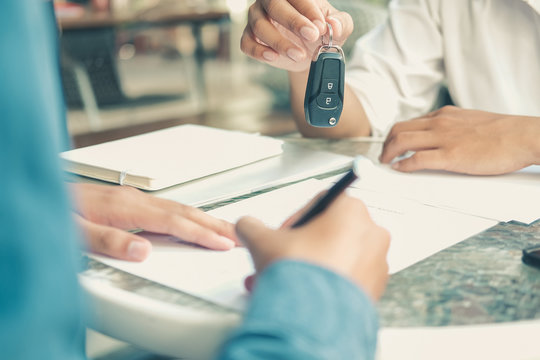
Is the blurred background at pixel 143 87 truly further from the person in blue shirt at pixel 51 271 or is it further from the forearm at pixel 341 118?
the person in blue shirt at pixel 51 271

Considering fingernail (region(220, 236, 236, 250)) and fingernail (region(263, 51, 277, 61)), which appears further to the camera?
fingernail (region(263, 51, 277, 61))

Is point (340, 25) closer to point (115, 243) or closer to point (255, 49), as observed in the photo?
point (255, 49)

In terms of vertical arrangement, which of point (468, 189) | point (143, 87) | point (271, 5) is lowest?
point (143, 87)

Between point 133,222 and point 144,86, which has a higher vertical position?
point 133,222

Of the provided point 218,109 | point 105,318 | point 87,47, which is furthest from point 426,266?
point 218,109

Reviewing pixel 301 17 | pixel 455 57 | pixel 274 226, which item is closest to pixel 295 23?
pixel 301 17

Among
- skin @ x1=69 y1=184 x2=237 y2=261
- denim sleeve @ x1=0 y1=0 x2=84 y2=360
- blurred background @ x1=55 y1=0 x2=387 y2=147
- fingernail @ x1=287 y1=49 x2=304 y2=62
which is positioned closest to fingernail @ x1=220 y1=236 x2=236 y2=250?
skin @ x1=69 y1=184 x2=237 y2=261

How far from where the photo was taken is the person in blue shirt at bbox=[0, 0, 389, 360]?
0.25 metres

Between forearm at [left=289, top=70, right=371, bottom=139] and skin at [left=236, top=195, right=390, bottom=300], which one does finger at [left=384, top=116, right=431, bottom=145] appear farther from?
skin at [left=236, top=195, right=390, bottom=300]

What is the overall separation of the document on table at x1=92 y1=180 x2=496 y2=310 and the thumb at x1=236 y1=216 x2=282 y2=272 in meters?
0.04

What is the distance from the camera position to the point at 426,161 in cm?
79

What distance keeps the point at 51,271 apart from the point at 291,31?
595 millimetres

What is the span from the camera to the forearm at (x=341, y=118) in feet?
3.30

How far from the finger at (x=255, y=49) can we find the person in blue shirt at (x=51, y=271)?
51 centimetres
